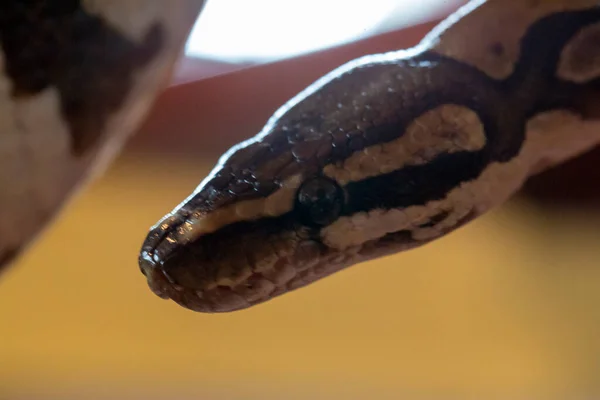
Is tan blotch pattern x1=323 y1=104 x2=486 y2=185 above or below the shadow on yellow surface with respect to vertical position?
above

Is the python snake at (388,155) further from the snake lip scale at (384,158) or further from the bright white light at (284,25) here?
the bright white light at (284,25)

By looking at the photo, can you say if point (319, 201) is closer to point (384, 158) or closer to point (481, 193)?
point (384, 158)

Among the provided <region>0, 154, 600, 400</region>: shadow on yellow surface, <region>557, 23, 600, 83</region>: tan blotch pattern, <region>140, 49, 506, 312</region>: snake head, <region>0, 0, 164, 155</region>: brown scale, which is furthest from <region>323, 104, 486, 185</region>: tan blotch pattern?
<region>0, 154, 600, 400</region>: shadow on yellow surface

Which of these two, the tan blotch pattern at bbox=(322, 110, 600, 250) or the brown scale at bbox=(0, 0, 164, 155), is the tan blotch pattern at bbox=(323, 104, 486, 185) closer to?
the tan blotch pattern at bbox=(322, 110, 600, 250)

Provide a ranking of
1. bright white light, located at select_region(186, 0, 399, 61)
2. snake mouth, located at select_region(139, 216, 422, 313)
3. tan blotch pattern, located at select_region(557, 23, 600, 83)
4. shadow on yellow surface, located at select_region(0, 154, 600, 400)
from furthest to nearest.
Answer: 1. shadow on yellow surface, located at select_region(0, 154, 600, 400)
2. bright white light, located at select_region(186, 0, 399, 61)
3. tan blotch pattern, located at select_region(557, 23, 600, 83)
4. snake mouth, located at select_region(139, 216, 422, 313)

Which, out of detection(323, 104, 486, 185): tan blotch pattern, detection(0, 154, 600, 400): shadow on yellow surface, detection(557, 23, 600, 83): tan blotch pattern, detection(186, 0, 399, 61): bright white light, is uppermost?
detection(186, 0, 399, 61): bright white light

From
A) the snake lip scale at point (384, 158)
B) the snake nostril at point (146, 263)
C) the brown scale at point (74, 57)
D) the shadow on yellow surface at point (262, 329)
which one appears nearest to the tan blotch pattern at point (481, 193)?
the snake lip scale at point (384, 158)

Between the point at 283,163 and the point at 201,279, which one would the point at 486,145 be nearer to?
the point at 283,163
